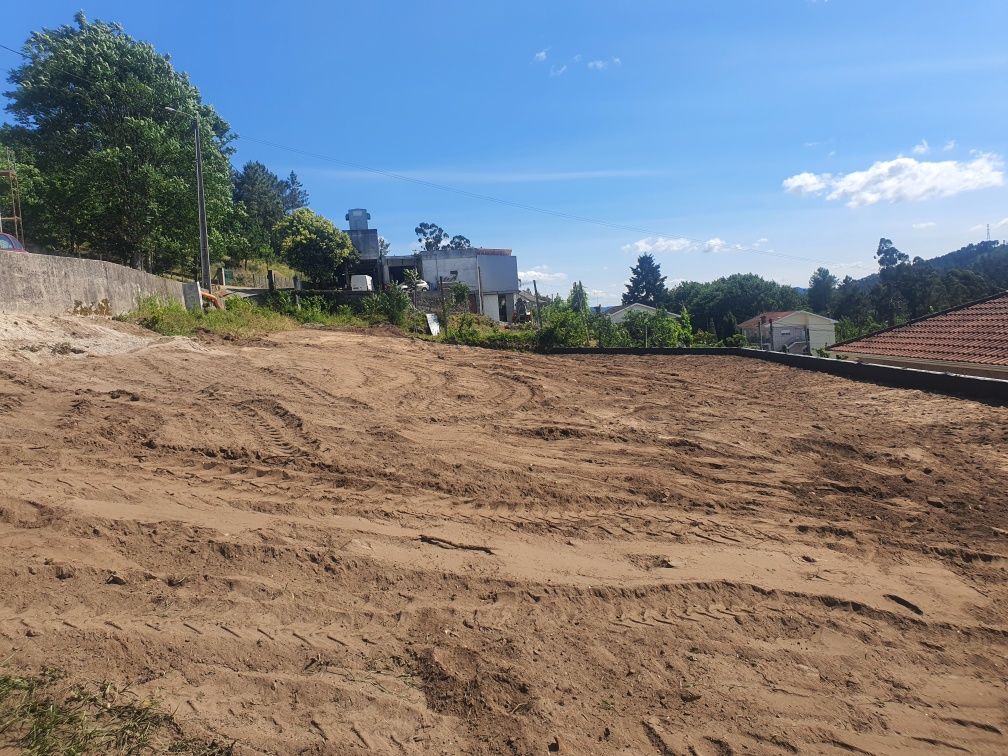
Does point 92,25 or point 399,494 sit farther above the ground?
point 92,25

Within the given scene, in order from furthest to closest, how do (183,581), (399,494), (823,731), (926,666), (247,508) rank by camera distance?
(399,494), (247,508), (183,581), (926,666), (823,731)

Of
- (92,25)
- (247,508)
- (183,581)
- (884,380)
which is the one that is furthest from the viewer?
(92,25)

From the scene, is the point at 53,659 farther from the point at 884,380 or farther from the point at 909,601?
the point at 884,380

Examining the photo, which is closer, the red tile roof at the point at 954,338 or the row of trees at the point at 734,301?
the red tile roof at the point at 954,338

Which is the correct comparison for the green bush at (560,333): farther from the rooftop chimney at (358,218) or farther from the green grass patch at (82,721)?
the rooftop chimney at (358,218)

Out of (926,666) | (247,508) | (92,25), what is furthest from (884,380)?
(92,25)

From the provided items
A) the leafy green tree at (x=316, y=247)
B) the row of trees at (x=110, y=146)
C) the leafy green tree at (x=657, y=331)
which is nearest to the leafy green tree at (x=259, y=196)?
the leafy green tree at (x=316, y=247)

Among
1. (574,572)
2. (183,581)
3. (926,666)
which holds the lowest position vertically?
(926,666)

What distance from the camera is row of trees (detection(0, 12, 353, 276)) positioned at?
68.7ft

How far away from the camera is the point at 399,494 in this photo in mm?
4973

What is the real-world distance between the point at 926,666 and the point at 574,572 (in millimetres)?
1834

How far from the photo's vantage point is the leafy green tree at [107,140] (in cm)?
2091

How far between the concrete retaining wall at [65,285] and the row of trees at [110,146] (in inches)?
371

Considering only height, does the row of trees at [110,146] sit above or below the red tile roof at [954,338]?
above
